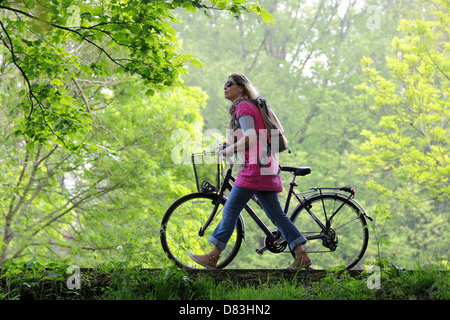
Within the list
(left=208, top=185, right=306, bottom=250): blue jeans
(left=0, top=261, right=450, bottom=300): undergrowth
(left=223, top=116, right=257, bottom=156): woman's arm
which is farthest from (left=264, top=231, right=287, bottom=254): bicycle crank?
(left=223, top=116, right=257, bottom=156): woman's arm

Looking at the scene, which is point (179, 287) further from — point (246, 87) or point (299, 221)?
point (299, 221)

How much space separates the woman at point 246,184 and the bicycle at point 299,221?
24 centimetres

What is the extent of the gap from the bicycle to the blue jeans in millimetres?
227

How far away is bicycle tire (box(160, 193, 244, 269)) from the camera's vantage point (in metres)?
4.09

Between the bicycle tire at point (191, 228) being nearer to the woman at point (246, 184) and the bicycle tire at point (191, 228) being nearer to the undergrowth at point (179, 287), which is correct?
the woman at point (246, 184)

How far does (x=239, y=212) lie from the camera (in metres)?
3.94

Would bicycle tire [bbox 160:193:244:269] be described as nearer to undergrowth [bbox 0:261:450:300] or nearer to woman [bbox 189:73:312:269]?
woman [bbox 189:73:312:269]

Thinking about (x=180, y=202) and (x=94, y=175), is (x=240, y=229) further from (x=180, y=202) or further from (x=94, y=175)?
(x=94, y=175)

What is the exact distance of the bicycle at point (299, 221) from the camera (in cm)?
420

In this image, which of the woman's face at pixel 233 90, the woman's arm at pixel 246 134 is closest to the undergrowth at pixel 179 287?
the woman's arm at pixel 246 134

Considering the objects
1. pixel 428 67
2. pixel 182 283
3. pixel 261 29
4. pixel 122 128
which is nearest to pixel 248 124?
pixel 182 283

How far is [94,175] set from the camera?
947cm

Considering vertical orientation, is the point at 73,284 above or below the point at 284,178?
below

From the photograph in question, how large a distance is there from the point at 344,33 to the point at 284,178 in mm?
10198
